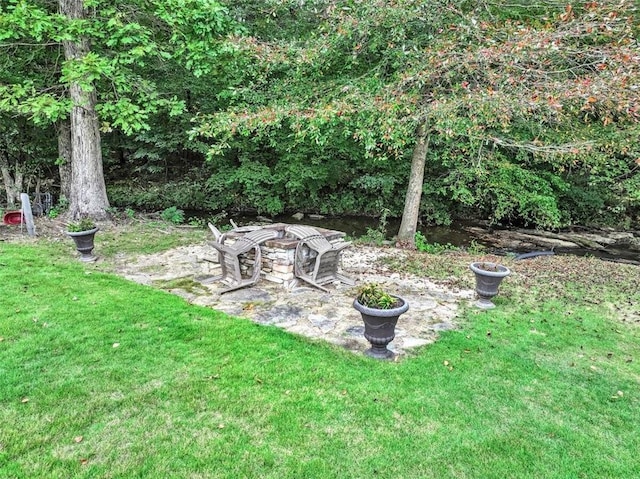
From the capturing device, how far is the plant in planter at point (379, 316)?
3.24 m

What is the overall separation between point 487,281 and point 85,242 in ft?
17.3

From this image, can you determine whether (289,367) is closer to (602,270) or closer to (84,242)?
(84,242)

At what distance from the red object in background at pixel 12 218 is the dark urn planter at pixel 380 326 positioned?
24.5 feet

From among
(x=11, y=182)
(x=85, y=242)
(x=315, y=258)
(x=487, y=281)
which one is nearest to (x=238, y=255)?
(x=315, y=258)

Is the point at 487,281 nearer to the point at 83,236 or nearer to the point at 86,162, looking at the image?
the point at 83,236

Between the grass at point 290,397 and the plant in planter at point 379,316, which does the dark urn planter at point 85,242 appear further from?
the plant in planter at point 379,316

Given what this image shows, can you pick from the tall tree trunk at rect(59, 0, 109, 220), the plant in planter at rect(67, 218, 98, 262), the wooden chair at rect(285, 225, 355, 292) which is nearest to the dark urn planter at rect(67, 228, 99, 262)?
the plant in planter at rect(67, 218, 98, 262)

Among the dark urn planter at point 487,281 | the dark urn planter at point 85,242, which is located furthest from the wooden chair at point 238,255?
the dark urn planter at point 487,281

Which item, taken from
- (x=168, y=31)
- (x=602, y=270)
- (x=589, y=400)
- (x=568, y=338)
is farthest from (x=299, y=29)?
(x=589, y=400)

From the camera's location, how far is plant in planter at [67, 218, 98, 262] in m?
5.71

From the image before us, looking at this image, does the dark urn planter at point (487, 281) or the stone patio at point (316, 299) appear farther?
the dark urn planter at point (487, 281)

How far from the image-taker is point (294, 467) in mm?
2209

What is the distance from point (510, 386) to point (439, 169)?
9.33m

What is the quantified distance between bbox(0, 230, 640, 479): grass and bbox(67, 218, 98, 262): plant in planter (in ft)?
4.27
